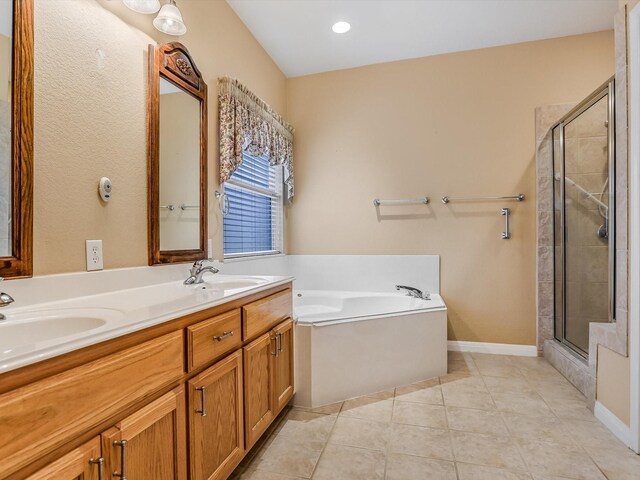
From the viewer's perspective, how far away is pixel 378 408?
2191 mm

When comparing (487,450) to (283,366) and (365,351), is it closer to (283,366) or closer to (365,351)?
(365,351)

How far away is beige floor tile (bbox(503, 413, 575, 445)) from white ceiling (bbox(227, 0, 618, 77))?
9.24ft

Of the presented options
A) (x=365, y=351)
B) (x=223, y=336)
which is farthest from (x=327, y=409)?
(x=223, y=336)

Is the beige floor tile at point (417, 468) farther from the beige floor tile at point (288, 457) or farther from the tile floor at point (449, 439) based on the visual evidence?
the beige floor tile at point (288, 457)

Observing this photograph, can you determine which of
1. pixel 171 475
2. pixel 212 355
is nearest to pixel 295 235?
pixel 212 355

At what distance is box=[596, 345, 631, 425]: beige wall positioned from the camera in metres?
1.79

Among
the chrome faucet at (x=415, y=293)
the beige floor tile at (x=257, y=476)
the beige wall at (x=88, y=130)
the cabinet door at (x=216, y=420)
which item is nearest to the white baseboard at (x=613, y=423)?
the chrome faucet at (x=415, y=293)

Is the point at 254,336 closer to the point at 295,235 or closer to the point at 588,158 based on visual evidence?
the point at 295,235

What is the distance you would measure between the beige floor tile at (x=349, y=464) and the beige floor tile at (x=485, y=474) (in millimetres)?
360

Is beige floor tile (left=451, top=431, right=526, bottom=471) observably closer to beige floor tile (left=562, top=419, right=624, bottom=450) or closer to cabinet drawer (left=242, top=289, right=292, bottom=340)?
beige floor tile (left=562, top=419, right=624, bottom=450)

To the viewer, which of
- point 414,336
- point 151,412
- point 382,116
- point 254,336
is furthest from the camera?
point 382,116

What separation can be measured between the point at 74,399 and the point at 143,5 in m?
1.64

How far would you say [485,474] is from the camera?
1562 mm

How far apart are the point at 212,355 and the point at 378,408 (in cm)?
132
